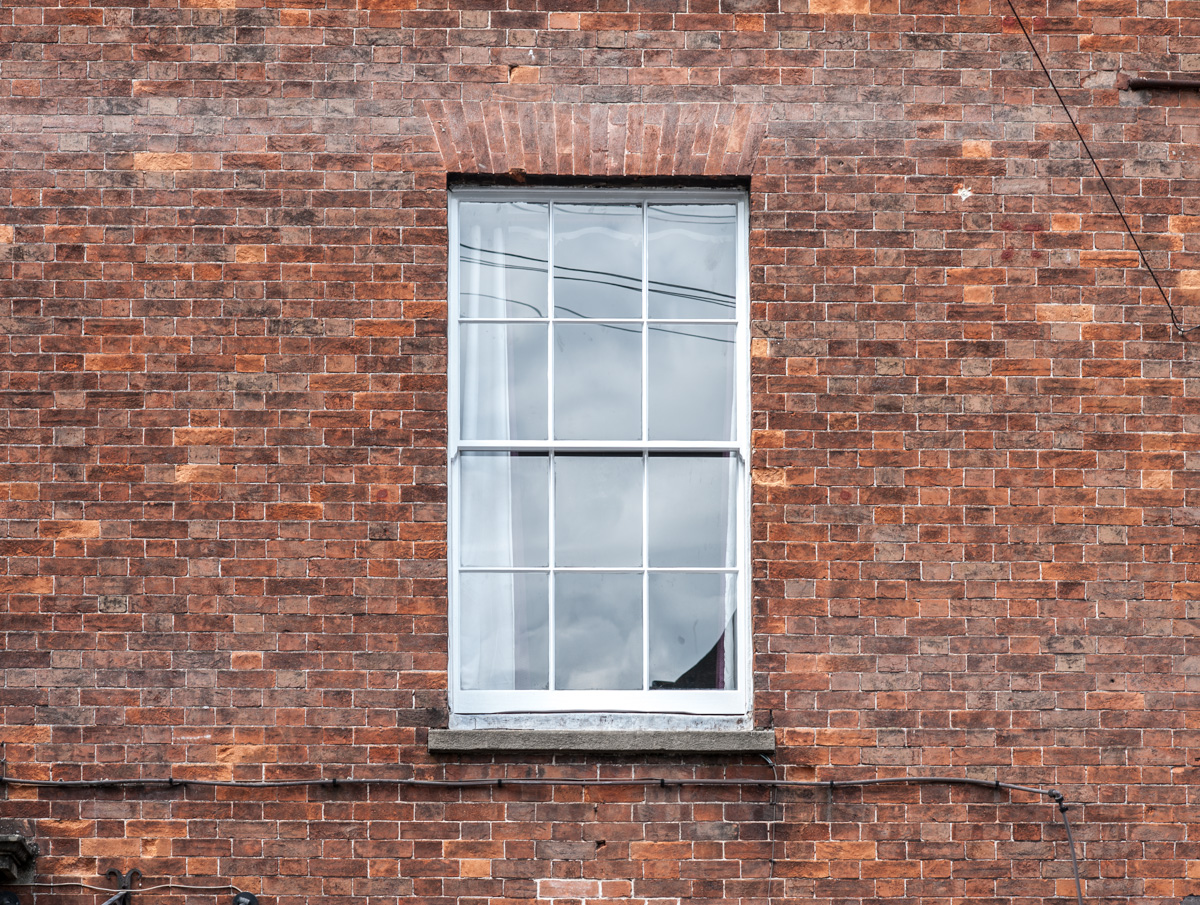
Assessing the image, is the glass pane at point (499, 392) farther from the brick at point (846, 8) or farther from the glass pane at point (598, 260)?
the brick at point (846, 8)

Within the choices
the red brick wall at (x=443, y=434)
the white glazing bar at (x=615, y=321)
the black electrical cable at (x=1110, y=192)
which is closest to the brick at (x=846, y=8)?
the red brick wall at (x=443, y=434)

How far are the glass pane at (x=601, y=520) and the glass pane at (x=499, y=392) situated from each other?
33 cm

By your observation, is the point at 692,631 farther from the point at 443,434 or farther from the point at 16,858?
the point at 16,858

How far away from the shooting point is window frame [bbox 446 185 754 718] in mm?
5234

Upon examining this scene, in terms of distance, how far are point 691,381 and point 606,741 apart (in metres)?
1.68

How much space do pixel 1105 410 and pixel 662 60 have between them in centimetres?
257

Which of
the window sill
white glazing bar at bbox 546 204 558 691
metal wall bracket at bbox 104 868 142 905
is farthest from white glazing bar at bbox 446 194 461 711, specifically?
metal wall bracket at bbox 104 868 142 905

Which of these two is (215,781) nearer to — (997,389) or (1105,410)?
(997,389)

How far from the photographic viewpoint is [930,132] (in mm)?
5332

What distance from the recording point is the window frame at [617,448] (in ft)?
17.2

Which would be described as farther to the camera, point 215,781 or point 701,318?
point 701,318

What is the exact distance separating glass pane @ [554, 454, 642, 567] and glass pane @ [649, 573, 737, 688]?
7.9 inches

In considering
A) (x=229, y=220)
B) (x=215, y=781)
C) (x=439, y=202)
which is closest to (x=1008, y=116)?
(x=439, y=202)

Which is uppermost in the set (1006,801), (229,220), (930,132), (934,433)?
(930,132)
